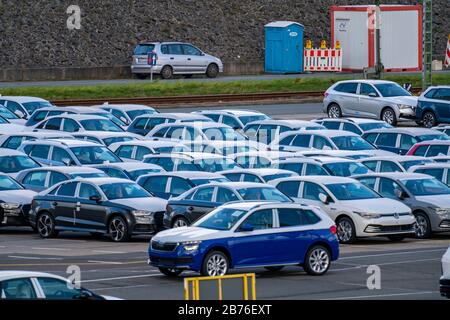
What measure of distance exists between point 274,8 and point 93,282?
54.2 meters

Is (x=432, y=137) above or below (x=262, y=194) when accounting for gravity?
above

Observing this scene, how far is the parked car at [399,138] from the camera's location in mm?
38250

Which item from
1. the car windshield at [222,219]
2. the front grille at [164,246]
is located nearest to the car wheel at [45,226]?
the car windshield at [222,219]

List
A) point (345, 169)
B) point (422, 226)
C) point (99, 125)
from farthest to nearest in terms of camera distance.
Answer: point (99, 125) < point (345, 169) < point (422, 226)

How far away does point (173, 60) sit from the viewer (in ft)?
208

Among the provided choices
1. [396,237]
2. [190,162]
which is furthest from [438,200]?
[190,162]

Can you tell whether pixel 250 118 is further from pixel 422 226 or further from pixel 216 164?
pixel 422 226

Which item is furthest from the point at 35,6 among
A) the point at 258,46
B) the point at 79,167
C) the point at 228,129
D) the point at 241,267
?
the point at 241,267

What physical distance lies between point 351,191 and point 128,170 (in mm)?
5763

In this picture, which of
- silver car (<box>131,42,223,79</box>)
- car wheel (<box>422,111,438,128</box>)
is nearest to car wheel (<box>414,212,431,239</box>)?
car wheel (<box>422,111,438,128</box>)

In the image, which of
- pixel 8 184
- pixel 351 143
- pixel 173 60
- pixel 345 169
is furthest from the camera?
pixel 173 60

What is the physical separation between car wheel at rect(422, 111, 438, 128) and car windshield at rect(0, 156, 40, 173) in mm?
18062

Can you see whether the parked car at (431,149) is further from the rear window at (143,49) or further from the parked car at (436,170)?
the rear window at (143,49)

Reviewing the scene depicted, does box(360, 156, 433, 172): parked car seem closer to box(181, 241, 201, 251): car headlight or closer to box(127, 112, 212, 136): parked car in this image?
box(127, 112, 212, 136): parked car
